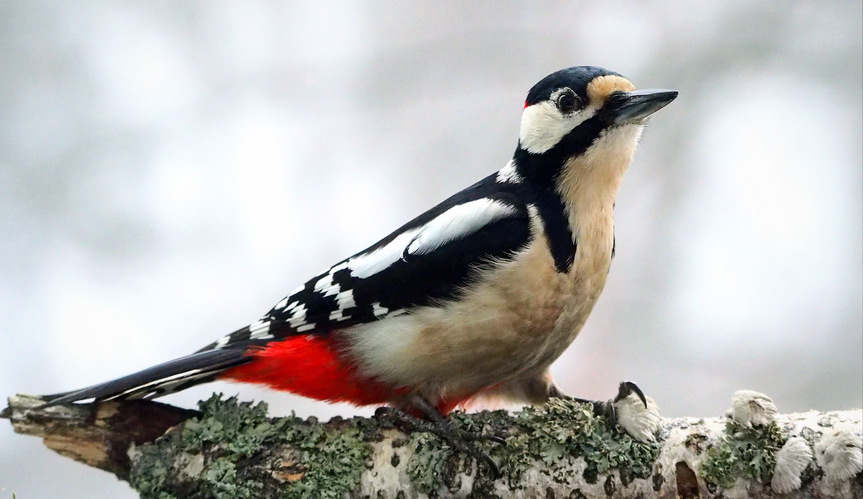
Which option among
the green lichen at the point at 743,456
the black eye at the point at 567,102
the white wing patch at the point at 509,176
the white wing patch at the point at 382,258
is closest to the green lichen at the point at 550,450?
the green lichen at the point at 743,456

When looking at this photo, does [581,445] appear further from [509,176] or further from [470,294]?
[509,176]

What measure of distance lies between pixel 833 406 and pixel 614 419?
2.04 metres

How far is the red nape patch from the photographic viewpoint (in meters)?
1.80

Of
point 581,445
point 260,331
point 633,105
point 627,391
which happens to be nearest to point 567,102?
point 633,105

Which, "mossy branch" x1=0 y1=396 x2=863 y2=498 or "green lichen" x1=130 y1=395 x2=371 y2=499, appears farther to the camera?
"green lichen" x1=130 y1=395 x2=371 y2=499

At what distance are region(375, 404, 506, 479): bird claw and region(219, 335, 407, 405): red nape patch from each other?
67mm

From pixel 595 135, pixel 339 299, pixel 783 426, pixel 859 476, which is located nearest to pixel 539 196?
pixel 595 135

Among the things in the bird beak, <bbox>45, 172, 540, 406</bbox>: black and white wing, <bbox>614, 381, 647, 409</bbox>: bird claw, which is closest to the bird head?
the bird beak

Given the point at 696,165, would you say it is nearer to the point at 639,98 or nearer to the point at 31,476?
the point at 639,98

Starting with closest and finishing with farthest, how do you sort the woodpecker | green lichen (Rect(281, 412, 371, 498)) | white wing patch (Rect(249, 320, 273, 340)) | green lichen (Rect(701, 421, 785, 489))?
1. green lichen (Rect(701, 421, 785, 489))
2. green lichen (Rect(281, 412, 371, 498))
3. the woodpecker
4. white wing patch (Rect(249, 320, 273, 340))

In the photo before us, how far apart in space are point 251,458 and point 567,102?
1036 millimetres

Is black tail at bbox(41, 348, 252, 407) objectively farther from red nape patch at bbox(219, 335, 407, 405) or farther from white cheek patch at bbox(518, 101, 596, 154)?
white cheek patch at bbox(518, 101, 596, 154)

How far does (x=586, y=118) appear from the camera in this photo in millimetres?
1830

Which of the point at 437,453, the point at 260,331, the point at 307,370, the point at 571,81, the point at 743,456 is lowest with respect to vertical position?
the point at 743,456
